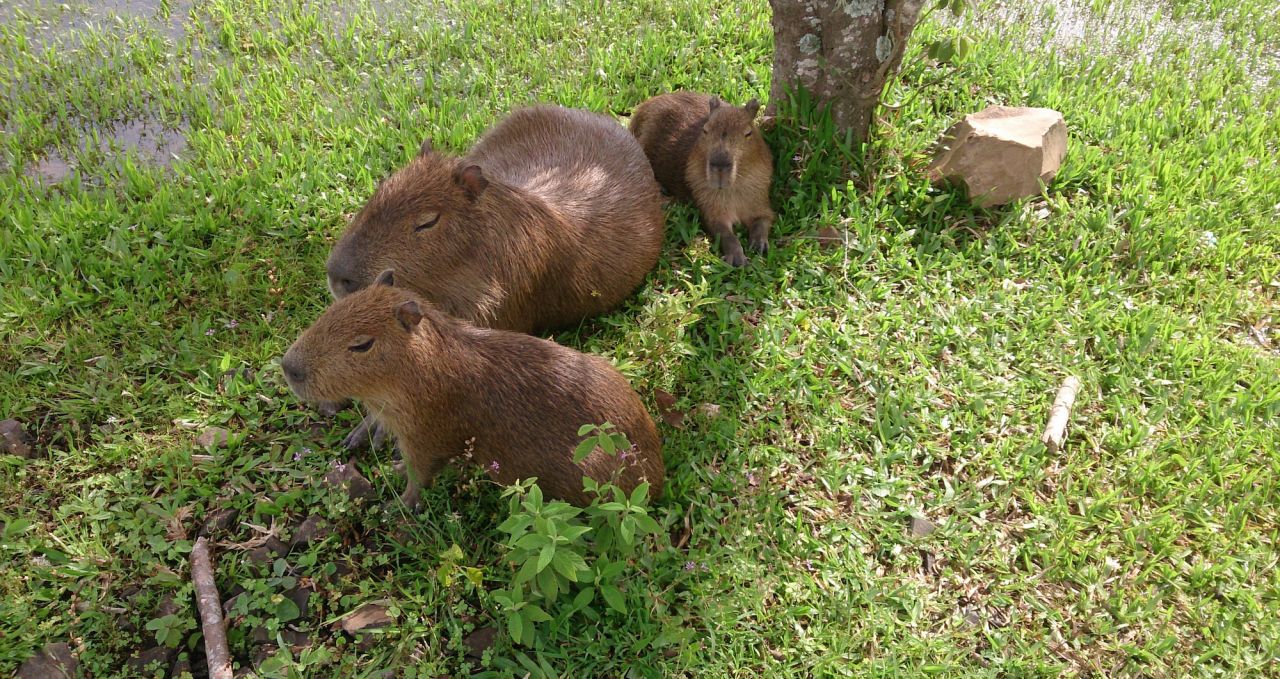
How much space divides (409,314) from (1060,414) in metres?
2.64

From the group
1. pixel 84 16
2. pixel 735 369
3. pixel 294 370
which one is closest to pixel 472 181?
pixel 294 370

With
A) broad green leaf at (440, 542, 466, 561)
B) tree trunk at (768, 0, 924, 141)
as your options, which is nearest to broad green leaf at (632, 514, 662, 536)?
broad green leaf at (440, 542, 466, 561)

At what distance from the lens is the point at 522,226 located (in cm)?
334

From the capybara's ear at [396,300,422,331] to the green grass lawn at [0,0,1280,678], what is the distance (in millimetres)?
632

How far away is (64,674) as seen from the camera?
99.4 inches

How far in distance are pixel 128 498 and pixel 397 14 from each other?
13.1 feet

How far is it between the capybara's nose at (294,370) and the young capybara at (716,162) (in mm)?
2094

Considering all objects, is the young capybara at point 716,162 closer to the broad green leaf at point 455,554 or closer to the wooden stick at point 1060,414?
the wooden stick at point 1060,414

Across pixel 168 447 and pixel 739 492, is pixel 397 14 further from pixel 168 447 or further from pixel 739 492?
pixel 739 492

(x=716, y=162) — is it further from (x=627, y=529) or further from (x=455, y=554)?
(x=455, y=554)

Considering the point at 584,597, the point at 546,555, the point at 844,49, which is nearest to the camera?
the point at 546,555

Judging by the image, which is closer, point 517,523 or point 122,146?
point 517,523

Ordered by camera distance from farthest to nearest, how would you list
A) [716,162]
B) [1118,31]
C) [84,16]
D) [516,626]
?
[1118,31] → [84,16] → [716,162] → [516,626]

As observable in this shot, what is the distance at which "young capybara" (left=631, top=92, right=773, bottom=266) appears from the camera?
4.03 meters
